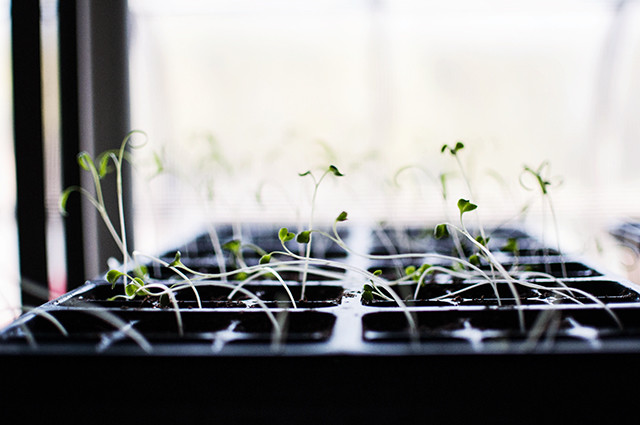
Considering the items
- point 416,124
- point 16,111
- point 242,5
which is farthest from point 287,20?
point 16,111

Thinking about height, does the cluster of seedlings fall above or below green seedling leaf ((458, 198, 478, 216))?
below

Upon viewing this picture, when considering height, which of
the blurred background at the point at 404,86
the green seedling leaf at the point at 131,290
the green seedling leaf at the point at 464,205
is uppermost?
the blurred background at the point at 404,86

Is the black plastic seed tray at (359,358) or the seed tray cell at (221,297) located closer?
the black plastic seed tray at (359,358)

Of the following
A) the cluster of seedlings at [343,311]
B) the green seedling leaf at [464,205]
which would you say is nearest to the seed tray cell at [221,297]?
the cluster of seedlings at [343,311]

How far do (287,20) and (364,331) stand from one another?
12.5 ft

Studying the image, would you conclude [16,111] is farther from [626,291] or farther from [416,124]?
[416,124]

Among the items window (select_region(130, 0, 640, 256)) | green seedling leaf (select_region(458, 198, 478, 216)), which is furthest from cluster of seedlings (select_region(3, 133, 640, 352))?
window (select_region(130, 0, 640, 256))

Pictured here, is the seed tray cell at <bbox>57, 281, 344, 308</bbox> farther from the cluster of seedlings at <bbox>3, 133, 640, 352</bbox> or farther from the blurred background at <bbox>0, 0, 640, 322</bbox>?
the blurred background at <bbox>0, 0, 640, 322</bbox>

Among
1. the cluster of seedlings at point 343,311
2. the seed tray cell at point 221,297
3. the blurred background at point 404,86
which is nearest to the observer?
the cluster of seedlings at point 343,311

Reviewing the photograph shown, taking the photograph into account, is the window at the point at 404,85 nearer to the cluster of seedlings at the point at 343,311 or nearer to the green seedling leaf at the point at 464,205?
the cluster of seedlings at the point at 343,311

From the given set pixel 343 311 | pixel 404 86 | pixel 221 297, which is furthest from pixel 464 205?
pixel 404 86

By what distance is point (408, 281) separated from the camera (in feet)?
3.95

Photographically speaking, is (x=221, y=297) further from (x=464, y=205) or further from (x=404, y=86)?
(x=404, y=86)

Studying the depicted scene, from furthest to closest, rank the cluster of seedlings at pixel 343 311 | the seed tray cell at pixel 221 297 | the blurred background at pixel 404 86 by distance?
the blurred background at pixel 404 86, the seed tray cell at pixel 221 297, the cluster of seedlings at pixel 343 311
